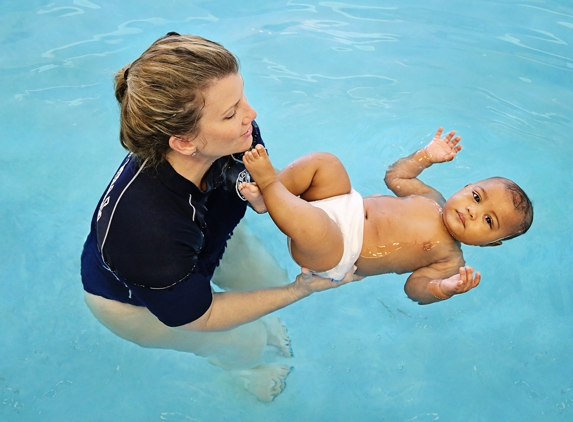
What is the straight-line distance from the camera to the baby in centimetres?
202

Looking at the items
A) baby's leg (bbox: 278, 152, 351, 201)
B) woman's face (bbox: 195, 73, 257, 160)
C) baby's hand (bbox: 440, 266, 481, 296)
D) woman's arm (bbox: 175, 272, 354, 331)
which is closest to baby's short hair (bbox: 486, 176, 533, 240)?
baby's hand (bbox: 440, 266, 481, 296)

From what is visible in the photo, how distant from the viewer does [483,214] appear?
2229 millimetres

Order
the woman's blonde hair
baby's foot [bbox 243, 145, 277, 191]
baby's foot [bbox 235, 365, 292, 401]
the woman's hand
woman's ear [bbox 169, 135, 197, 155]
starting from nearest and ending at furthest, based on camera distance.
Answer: the woman's blonde hair, woman's ear [bbox 169, 135, 197, 155], baby's foot [bbox 243, 145, 277, 191], the woman's hand, baby's foot [bbox 235, 365, 292, 401]

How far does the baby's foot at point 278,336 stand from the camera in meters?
2.63

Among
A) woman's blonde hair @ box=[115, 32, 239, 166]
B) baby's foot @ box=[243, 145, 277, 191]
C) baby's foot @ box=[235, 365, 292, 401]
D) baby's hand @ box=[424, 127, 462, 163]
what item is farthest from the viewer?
baby's foot @ box=[235, 365, 292, 401]

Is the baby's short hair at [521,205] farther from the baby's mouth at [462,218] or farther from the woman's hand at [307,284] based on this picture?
the woman's hand at [307,284]

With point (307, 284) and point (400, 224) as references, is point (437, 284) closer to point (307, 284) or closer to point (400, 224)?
point (400, 224)

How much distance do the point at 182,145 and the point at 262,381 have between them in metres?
1.33

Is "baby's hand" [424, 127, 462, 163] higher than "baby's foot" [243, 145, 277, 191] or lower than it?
lower

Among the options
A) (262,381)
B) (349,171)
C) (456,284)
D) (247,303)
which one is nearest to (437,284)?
(456,284)

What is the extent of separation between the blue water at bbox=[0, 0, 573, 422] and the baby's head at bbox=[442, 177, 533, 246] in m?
0.71

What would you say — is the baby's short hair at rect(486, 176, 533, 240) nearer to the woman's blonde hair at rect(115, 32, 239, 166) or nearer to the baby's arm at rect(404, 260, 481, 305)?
the baby's arm at rect(404, 260, 481, 305)

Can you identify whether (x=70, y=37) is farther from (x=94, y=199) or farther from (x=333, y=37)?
(x=333, y=37)

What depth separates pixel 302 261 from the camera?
6.70 ft
